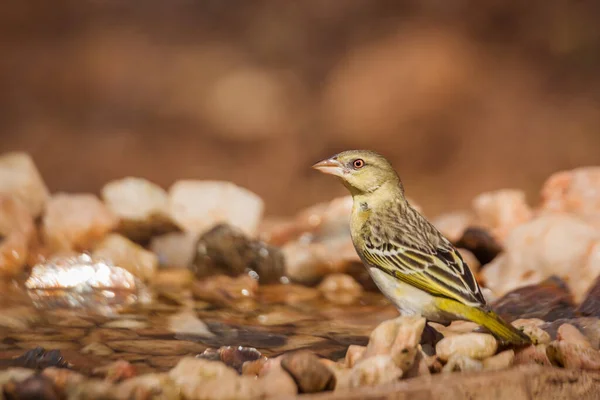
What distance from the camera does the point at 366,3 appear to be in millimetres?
6129

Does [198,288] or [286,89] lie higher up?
[286,89]

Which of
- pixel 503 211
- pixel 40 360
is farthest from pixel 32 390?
pixel 503 211

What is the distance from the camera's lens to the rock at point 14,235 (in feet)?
12.6

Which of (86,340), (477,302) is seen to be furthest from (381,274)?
(86,340)

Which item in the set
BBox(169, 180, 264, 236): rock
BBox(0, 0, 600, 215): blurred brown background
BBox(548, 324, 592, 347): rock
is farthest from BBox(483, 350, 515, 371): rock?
BBox(0, 0, 600, 215): blurred brown background

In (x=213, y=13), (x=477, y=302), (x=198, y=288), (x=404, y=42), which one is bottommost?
(x=477, y=302)

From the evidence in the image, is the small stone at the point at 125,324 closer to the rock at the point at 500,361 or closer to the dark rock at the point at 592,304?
the rock at the point at 500,361

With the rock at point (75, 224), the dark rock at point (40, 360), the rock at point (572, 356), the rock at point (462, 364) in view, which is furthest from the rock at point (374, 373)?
the rock at point (75, 224)

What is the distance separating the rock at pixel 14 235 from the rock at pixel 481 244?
92.3 inches

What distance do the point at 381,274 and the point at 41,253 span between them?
2394mm

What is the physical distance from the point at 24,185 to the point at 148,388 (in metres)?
3.01

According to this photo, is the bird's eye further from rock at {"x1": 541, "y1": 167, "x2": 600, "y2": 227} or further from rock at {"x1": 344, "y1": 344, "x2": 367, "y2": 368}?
rock at {"x1": 541, "y1": 167, "x2": 600, "y2": 227}

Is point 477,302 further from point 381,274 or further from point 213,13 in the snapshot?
point 213,13

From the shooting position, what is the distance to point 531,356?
82.4 inches
